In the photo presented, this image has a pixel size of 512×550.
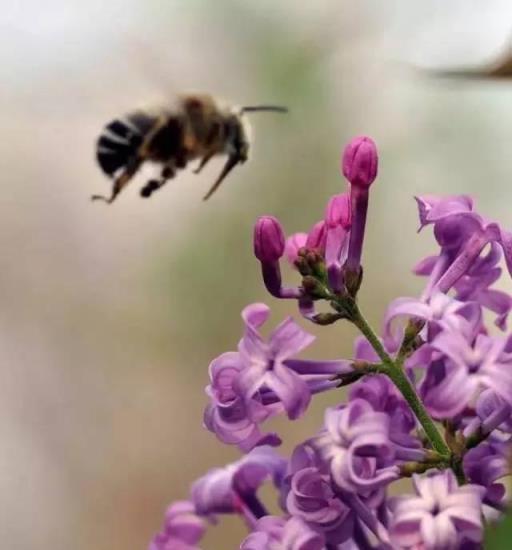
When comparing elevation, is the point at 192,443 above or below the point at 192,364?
below

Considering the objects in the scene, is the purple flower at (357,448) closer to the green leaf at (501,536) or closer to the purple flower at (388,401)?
the purple flower at (388,401)

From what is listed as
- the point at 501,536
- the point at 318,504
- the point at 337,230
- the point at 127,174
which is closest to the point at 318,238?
the point at 337,230

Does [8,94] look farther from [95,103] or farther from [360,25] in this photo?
[360,25]

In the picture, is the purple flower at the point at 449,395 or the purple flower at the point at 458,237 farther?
the purple flower at the point at 458,237

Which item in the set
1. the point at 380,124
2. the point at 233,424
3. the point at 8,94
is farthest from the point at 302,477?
the point at 8,94

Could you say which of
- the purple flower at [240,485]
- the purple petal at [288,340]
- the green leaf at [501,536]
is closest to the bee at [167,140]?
the purple flower at [240,485]

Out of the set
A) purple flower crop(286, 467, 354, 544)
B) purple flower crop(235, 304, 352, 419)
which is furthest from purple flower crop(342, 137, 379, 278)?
purple flower crop(286, 467, 354, 544)

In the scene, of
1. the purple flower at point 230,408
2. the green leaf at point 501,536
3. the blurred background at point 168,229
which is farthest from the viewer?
the blurred background at point 168,229
